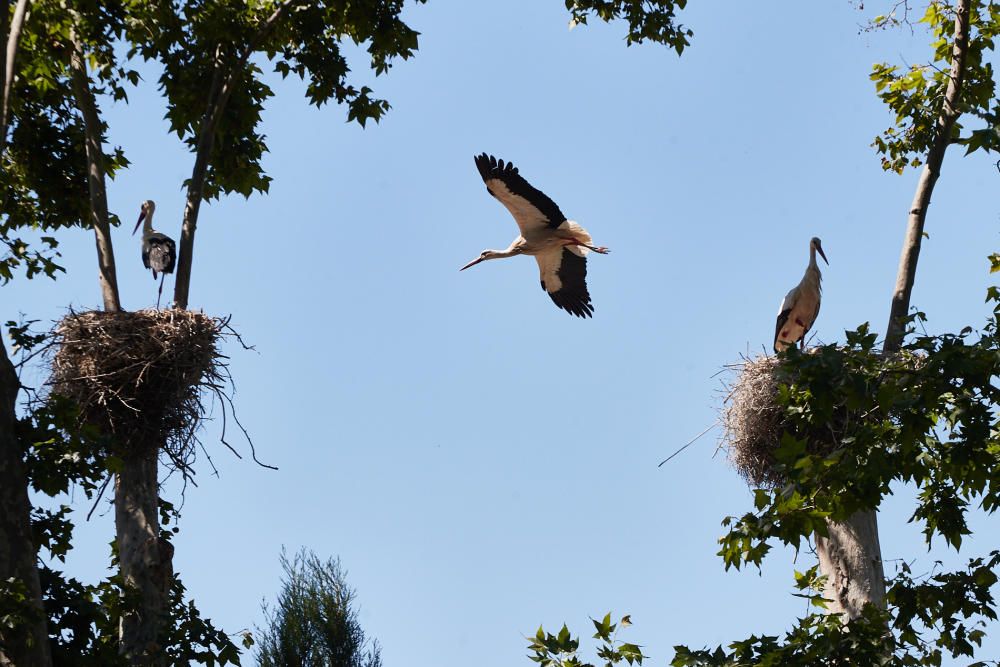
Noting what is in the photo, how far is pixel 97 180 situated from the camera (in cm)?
916

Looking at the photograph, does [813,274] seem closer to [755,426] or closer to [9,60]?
[755,426]

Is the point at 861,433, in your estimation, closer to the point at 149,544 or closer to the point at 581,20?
the point at 149,544

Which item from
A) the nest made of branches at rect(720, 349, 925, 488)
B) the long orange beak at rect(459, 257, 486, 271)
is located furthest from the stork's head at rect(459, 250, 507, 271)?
the nest made of branches at rect(720, 349, 925, 488)

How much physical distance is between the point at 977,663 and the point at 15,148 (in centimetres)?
823

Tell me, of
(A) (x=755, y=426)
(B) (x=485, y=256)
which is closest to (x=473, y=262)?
(B) (x=485, y=256)

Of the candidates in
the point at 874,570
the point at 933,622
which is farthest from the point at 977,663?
the point at 874,570

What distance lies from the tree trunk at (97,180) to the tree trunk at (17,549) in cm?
211

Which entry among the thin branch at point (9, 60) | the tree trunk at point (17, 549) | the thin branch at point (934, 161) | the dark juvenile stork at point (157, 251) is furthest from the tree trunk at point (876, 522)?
the dark juvenile stork at point (157, 251)

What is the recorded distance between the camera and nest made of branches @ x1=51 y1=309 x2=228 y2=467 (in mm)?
8758

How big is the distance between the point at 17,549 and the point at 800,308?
8.75 meters

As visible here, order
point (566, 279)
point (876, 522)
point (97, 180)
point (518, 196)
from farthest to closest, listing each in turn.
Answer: point (566, 279) → point (518, 196) → point (97, 180) → point (876, 522)

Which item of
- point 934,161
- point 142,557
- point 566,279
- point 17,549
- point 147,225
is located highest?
point 147,225

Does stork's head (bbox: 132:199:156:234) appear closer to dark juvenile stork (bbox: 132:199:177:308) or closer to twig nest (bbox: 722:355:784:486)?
dark juvenile stork (bbox: 132:199:177:308)

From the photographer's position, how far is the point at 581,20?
10.7 meters
